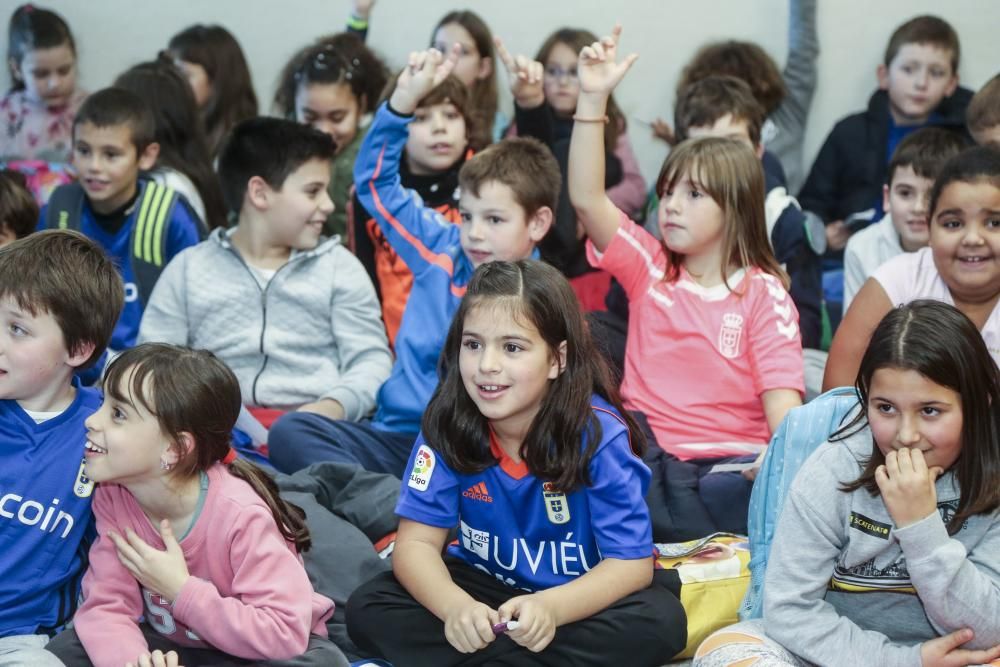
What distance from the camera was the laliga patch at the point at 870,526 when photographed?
1.98 metres

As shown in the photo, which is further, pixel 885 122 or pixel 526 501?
pixel 885 122

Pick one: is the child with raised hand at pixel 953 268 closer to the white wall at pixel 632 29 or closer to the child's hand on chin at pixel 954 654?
the child's hand on chin at pixel 954 654

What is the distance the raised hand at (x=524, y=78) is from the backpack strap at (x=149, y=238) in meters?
0.98

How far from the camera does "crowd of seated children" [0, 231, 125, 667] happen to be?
2.11m

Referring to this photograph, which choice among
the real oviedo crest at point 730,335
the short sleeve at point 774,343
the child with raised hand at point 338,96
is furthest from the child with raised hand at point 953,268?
the child with raised hand at point 338,96

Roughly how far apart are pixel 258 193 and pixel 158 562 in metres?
1.35

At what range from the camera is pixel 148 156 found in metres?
3.55

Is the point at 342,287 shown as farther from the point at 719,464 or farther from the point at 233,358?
the point at 719,464

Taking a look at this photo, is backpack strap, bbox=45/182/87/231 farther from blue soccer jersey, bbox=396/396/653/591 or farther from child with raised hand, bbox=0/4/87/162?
blue soccer jersey, bbox=396/396/653/591

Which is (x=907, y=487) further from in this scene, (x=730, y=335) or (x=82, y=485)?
(x=82, y=485)

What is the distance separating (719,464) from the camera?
267 centimetres

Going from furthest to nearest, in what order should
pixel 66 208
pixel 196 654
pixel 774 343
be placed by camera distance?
1. pixel 66 208
2. pixel 774 343
3. pixel 196 654

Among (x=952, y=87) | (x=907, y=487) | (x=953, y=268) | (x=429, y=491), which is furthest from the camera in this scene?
(x=952, y=87)

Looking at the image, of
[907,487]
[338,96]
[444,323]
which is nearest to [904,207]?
[444,323]
